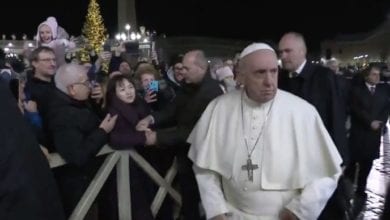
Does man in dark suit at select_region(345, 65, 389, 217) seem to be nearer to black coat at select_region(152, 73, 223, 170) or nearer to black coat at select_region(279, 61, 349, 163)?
black coat at select_region(279, 61, 349, 163)

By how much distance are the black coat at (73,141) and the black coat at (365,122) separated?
14.2 ft

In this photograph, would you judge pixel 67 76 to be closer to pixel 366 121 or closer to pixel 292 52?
pixel 292 52

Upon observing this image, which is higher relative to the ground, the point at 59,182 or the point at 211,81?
the point at 211,81

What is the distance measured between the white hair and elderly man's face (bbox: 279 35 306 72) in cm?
185

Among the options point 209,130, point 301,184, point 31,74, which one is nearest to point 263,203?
point 301,184

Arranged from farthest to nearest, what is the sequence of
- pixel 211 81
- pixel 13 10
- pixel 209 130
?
pixel 13 10 → pixel 211 81 → pixel 209 130

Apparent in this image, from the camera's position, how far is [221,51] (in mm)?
39562

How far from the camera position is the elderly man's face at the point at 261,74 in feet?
12.6

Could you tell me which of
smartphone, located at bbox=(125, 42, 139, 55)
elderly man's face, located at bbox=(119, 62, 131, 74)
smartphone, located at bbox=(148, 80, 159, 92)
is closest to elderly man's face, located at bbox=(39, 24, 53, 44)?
elderly man's face, located at bbox=(119, 62, 131, 74)

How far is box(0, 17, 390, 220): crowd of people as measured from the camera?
9.21ft

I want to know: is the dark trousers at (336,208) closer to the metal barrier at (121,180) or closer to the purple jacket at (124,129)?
the metal barrier at (121,180)

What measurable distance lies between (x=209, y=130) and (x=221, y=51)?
117 ft

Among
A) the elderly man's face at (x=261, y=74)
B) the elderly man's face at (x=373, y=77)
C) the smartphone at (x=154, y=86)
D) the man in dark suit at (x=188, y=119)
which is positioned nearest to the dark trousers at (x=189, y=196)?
the man in dark suit at (x=188, y=119)

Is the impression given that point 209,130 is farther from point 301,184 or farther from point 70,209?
point 70,209
